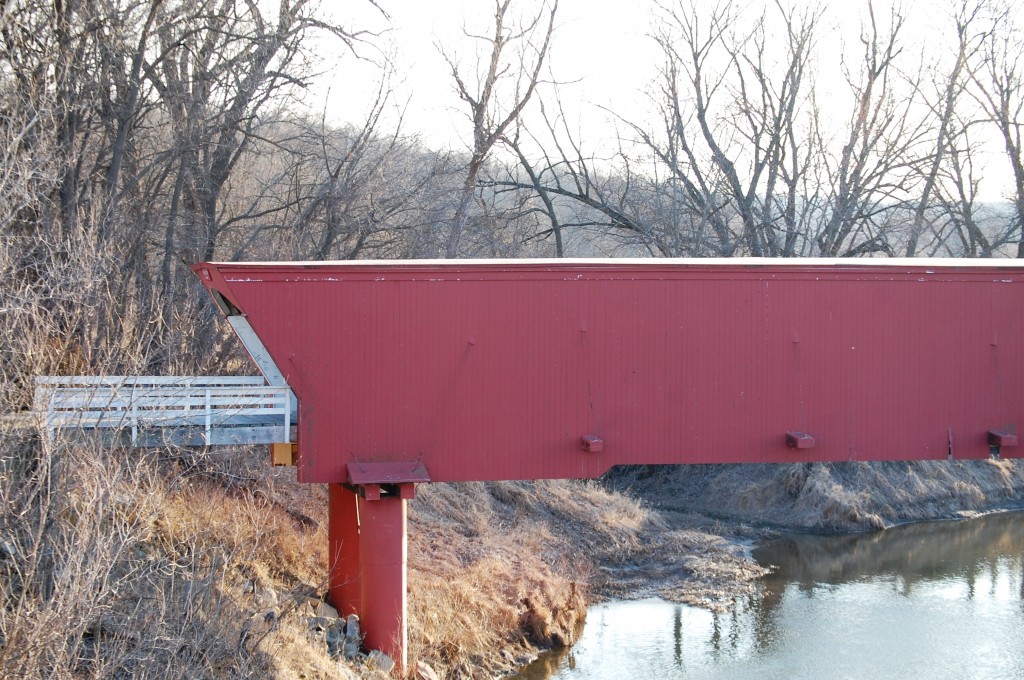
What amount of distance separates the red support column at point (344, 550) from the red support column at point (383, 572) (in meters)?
1.04

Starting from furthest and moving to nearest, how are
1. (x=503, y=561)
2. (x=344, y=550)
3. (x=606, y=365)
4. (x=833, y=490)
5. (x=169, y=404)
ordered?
(x=833, y=490) → (x=503, y=561) → (x=344, y=550) → (x=606, y=365) → (x=169, y=404)

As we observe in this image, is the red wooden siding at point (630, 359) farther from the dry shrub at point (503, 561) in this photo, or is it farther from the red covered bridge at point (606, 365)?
the dry shrub at point (503, 561)

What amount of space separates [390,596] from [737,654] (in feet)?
19.6

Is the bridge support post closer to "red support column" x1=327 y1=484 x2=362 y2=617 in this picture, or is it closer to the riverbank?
the riverbank

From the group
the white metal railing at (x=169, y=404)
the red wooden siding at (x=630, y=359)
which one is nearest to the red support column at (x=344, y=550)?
the red wooden siding at (x=630, y=359)

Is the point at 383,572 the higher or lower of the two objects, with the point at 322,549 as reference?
higher

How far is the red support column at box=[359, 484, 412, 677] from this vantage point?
1242cm

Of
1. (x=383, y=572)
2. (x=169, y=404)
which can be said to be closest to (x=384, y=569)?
(x=383, y=572)

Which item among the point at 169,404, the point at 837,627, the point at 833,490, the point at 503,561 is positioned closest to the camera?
the point at 169,404

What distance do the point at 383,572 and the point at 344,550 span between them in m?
1.79

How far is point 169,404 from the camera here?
Answer: 11414 mm

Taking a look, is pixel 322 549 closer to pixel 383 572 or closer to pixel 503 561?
pixel 383 572

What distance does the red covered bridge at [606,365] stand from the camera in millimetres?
12180

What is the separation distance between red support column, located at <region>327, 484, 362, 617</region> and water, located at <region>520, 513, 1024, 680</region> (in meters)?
3.00
